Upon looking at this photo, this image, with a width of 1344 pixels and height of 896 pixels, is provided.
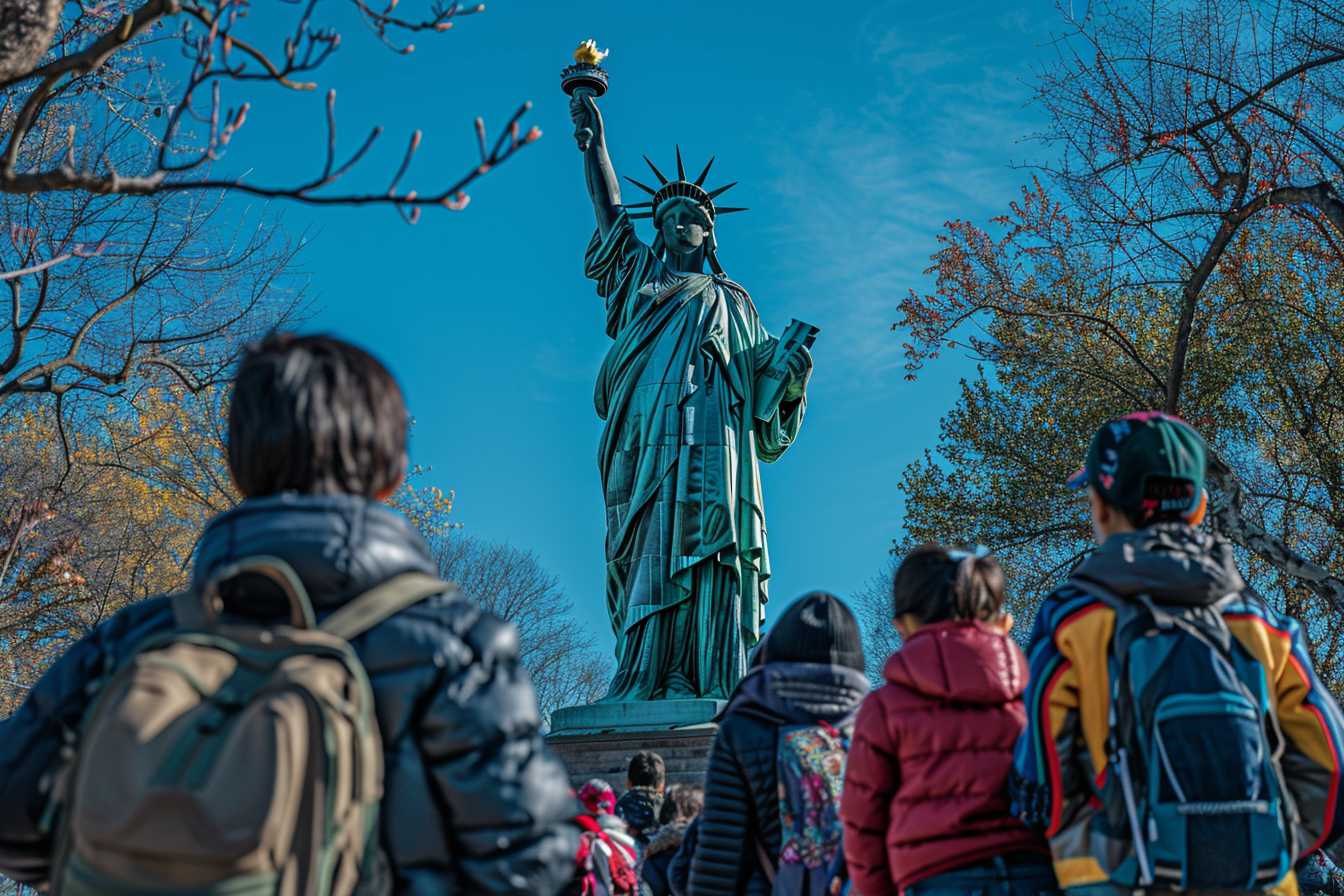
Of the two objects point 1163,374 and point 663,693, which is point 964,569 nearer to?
point 663,693

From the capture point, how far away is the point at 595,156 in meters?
14.0

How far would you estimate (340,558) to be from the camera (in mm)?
1822

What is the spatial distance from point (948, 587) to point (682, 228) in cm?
1075

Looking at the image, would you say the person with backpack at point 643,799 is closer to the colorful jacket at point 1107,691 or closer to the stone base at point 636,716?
the colorful jacket at point 1107,691

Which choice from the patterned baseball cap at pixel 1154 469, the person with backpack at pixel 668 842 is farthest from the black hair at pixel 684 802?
the patterned baseball cap at pixel 1154 469

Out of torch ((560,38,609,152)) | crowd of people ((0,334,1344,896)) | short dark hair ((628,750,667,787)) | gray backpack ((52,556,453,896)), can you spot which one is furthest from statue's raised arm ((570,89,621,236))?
gray backpack ((52,556,453,896))

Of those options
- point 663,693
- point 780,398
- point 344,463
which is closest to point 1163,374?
point 780,398

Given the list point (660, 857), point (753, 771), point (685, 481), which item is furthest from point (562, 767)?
point (685, 481)

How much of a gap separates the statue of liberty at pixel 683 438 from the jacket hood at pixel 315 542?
10369 millimetres

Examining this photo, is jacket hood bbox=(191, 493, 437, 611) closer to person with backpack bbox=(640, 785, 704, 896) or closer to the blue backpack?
the blue backpack

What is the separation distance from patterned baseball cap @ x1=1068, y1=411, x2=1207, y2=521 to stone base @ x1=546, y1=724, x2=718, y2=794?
26.1 ft

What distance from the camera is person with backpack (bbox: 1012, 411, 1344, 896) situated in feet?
8.66

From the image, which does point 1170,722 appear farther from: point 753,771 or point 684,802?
point 684,802

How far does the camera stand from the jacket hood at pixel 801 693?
3.62 m
